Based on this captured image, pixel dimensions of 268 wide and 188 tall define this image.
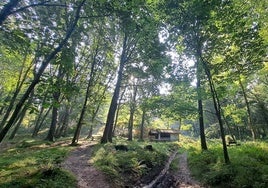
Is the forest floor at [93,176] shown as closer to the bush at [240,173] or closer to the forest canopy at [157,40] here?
the bush at [240,173]

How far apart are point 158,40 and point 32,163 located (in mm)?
13049

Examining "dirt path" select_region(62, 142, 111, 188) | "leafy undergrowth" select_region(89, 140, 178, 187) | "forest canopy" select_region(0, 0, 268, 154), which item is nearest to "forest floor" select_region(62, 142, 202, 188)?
"dirt path" select_region(62, 142, 111, 188)

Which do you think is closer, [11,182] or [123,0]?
[11,182]

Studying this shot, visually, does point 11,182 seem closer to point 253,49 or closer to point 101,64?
point 253,49

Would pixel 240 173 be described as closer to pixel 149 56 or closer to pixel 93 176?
pixel 93 176

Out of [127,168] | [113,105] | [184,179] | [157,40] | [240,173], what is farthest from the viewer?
[113,105]

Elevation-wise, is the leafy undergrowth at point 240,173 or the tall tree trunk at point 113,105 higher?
the tall tree trunk at point 113,105

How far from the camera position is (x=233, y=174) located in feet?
32.2

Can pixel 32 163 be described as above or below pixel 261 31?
below

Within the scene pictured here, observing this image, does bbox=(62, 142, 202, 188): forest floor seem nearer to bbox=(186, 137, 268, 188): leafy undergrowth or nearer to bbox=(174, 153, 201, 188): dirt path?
bbox=(174, 153, 201, 188): dirt path

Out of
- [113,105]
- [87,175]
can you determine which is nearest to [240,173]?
[87,175]

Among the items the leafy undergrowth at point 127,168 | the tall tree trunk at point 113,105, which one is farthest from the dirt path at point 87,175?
the tall tree trunk at point 113,105

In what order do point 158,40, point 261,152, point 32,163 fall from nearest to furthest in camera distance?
point 32,163
point 261,152
point 158,40

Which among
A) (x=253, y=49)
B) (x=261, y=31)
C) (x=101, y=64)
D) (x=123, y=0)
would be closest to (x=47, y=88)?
(x=123, y=0)
